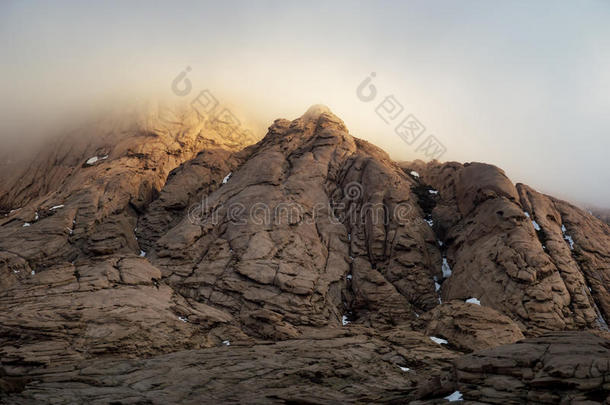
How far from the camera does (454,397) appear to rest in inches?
625

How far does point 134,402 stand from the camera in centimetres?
1650

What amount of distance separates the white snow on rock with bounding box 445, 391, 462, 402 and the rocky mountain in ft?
0.85

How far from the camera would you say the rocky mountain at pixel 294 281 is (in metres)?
18.5

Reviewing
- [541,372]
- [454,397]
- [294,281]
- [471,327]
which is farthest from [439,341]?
[294,281]

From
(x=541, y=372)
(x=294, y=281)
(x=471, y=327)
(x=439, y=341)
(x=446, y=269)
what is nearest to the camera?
(x=541, y=372)

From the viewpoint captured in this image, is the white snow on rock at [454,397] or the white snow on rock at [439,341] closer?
the white snow on rock at [454,397]

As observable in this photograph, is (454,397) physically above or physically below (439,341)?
above

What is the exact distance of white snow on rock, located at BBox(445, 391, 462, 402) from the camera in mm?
15617

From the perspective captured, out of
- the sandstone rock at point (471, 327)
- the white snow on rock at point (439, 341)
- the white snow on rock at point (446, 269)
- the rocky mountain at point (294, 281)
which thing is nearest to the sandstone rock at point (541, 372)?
the rocky mountain at point (294, 281)

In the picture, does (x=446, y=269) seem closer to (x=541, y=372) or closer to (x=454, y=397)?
(x=541, y=372)

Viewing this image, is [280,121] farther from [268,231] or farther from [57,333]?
[57,333]

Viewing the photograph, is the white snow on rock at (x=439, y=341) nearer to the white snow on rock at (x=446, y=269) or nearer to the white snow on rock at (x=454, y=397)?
the white snow on rock at (x=454, y=397)

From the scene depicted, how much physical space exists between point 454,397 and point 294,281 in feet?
84.4

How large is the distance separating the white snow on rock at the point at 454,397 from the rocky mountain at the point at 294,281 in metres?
0.26
